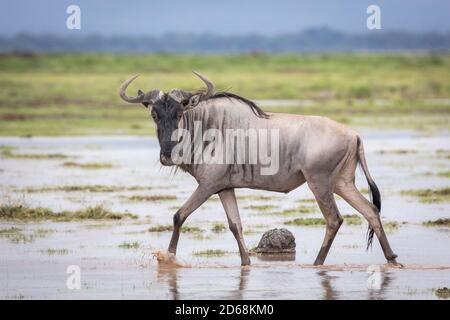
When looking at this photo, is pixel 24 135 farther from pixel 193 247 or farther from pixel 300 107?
pixel 193 247

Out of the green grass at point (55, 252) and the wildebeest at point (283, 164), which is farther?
the green grass at point (55, 252)

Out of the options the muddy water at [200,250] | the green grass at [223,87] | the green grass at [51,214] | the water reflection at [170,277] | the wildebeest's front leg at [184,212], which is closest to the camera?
the water reflection at [170,277]

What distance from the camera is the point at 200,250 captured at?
13008 mm

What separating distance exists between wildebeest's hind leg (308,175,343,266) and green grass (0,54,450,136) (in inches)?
782

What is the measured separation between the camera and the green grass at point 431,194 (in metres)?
17.4

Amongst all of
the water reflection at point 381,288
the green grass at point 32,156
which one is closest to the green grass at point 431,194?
the water reflection at point 381,288

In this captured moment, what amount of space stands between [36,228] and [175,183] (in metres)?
5.78

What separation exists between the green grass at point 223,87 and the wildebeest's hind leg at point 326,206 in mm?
19852

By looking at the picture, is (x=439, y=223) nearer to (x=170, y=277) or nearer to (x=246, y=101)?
(x=246, y=101)

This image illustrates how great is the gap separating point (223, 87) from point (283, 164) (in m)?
36.5

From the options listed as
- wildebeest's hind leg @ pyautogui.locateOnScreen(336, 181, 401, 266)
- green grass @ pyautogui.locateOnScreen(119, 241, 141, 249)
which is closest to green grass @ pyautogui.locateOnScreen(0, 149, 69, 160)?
green grass @ pyautogui.locateOnScreen(119, 241, 141, 249)

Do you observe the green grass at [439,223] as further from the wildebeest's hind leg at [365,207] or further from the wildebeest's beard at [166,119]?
the wildebeest's beard at [166,119]

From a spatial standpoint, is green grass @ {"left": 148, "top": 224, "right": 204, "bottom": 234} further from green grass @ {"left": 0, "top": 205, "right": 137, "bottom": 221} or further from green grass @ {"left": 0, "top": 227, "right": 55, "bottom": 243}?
green grass @ {"left": 0, "top": 227, "right": 55, "bottom": 243}

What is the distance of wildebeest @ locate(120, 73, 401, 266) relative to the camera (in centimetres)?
1205
